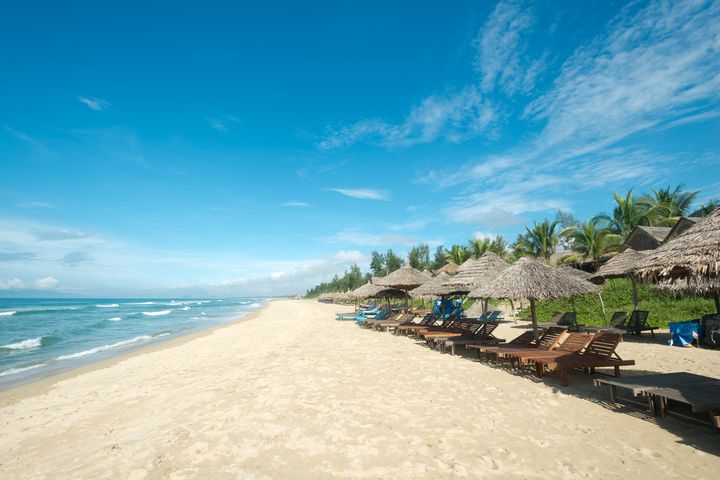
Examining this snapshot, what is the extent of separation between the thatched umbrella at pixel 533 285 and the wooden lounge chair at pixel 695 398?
3449 millimetres

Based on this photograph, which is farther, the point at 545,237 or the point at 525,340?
the point at 545,237

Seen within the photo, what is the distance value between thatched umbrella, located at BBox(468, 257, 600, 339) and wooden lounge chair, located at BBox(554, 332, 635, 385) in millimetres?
1482

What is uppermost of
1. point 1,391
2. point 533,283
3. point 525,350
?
point 533,283

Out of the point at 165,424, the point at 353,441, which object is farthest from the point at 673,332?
the point at 165,424

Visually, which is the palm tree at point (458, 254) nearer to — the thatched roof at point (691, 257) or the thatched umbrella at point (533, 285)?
the thatched umbrella at point (533, 285)

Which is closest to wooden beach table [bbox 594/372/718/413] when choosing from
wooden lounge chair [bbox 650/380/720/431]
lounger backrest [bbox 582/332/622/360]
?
wooden lounge chair [bbox 650/380/720/431]

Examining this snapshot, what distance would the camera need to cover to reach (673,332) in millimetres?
10109

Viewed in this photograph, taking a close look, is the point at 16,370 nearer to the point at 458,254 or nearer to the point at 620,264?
the point at 620,264

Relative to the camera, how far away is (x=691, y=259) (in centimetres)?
495

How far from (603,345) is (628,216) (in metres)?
27.0

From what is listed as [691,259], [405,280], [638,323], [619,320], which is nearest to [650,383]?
[691,259]

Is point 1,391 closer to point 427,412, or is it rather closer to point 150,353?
point 150,353

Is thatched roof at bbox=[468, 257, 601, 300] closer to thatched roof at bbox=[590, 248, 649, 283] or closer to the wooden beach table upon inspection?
the wooden beach table

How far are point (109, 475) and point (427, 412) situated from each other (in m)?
4.16
